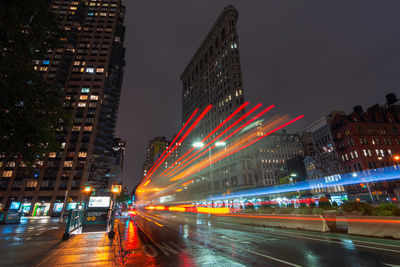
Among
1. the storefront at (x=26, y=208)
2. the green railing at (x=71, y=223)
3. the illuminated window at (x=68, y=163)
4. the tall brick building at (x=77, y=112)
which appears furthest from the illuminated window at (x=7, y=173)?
the green railing at (x=71, y=223)

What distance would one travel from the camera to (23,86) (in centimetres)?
724

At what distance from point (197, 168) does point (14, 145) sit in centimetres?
7391

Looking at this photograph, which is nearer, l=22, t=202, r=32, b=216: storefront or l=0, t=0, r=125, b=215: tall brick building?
l=22, t=202, r=32, b=216: storefront

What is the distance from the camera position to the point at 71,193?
236 feet

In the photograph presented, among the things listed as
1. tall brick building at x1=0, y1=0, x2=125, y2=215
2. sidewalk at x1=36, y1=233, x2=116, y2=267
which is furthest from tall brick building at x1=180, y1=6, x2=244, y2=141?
sidewalk at x1=36, y1=233, x2=116, y2=267

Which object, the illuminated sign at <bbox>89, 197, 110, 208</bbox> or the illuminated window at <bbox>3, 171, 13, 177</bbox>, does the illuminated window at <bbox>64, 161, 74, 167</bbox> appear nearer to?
the illuminated window at <bbox>3, 171, 13, 177</bbox>

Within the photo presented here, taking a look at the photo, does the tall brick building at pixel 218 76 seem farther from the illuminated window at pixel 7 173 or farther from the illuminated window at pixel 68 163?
the illuminated window at pixel 7 173

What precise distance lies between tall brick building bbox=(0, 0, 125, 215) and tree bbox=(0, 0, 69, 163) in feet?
194

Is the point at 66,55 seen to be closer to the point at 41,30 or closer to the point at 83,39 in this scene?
the point at 83,39

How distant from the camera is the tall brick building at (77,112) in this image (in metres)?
70.2

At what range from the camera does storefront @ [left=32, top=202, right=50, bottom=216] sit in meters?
66.5

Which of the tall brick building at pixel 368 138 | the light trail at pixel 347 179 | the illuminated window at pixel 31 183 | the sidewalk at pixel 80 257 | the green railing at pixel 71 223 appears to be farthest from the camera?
the illuminated window at pixel 31 183

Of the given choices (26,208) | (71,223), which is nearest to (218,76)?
(71,223)

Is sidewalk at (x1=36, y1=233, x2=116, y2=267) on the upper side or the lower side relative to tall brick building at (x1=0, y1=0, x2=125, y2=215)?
lower
